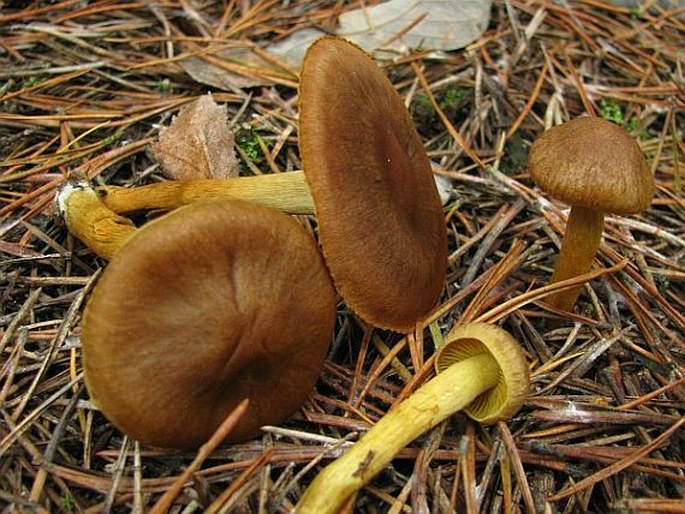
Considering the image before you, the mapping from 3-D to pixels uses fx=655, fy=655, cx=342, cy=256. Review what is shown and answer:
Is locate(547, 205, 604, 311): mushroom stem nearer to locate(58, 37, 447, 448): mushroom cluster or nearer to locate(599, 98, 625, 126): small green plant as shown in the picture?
locate(58, 37, 447, 448): mushroom cluster

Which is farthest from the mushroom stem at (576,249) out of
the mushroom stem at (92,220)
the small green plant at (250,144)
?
the mushroom stem at (92,220)

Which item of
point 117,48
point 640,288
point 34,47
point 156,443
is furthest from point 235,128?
point 640,288

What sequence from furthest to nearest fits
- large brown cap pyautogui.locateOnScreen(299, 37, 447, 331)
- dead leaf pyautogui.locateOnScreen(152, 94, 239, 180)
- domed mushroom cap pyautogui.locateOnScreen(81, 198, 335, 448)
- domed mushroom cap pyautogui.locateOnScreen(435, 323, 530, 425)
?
1. dead leaf pyautogui.locateOnScreen(152, 94, 239, 180)
2. large brown cap pyautogui.locateOnScreen(299, 37, 447, 331)
3. domed mushroom cap pyautogui.locateOnScreen(435, 323, 530, 425)
4. domed mushroom cap pyautogui.locateOnScreen(81, 198, 335, 448)

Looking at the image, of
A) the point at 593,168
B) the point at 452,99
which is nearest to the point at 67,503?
the point at 593,168

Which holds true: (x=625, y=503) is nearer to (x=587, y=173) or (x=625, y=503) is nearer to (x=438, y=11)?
(x=587, y=173)

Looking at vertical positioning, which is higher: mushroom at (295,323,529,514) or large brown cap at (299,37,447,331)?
large brown cap at (299,37,447,331)

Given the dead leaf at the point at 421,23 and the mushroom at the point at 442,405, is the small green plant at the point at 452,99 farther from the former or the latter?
the mushroom at the point at 442,405

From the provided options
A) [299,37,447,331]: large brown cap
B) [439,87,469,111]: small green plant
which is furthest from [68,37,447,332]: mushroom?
[439,87,469,111]: small green plant
